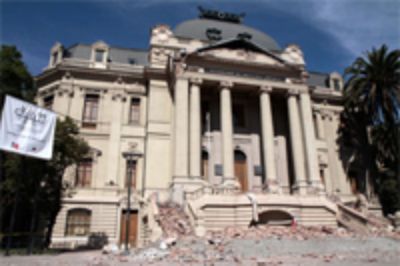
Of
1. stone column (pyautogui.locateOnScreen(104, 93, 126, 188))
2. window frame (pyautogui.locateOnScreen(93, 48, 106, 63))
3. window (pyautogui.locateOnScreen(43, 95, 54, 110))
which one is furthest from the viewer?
window frame (pyautogui.locateOnScreen(93, 48, 106, 63))

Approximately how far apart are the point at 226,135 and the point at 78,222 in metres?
12.0

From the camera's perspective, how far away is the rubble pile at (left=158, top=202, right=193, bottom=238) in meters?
15.2

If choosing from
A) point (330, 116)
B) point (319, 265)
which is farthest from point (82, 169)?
point (330, 116)

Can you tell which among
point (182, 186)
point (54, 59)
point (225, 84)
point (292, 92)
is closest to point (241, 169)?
point (182, 186)

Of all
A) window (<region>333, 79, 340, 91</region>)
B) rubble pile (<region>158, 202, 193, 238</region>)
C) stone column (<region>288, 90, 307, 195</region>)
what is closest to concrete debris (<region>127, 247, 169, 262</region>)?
rubble pile (<region>158, 202, 193, 238</region>)

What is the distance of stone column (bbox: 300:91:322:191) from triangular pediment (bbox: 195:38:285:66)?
3721mm

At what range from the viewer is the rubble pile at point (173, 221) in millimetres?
15227

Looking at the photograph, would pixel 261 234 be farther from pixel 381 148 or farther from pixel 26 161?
pixel 381 148

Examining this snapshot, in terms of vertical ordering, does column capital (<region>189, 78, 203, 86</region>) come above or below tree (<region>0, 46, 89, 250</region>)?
above

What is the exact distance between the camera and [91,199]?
72.5 feet

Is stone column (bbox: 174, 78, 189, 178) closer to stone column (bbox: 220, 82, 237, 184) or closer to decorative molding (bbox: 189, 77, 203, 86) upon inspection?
decorative molding (bbox: 189, 77, 203, 86)

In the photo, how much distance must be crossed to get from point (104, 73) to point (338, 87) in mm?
23688

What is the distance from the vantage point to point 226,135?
22.6m

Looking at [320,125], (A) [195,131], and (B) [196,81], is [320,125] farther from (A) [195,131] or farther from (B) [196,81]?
(A) [195,131]
